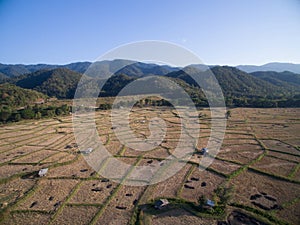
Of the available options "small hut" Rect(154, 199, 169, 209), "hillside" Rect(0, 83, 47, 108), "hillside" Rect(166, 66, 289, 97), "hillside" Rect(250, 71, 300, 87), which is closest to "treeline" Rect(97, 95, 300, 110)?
"hillside" Rect(166, 66, 289, 97)

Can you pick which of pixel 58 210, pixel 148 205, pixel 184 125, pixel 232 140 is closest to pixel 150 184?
pixel 148 205

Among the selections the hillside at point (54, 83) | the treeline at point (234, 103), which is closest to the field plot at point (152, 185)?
the treeline at point (234, 103)

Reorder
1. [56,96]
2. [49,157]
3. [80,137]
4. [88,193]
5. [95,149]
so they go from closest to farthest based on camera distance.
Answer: [88,193]
[49,157]
[95,149]
[80,137]
[56,96]

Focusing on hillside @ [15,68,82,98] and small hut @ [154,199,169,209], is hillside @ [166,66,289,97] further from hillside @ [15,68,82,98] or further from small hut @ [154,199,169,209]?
small hut @ [154,199,169,209]

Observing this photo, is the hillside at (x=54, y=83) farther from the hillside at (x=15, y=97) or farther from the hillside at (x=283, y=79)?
the hillside at (x=283, y=79)

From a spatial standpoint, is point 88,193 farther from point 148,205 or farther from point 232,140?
point 232,140

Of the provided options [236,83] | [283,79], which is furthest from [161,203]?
[283,79]
